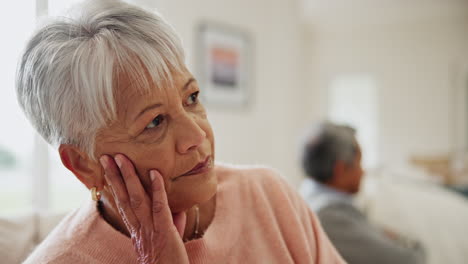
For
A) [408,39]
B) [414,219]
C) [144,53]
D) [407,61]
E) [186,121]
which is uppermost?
[408,39]

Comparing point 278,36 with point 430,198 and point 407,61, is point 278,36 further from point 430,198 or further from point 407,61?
point 407,61

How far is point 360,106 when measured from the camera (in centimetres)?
655

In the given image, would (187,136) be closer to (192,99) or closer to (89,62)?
(192,99)

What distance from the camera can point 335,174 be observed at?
5.42 ft

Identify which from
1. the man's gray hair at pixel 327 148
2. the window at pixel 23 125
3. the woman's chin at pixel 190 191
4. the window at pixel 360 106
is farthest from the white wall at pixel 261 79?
the window at pixel 360 106

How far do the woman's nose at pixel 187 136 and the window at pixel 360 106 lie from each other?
5.90m

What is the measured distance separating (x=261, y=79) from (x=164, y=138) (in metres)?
3.15

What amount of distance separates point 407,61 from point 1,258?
6324 mm

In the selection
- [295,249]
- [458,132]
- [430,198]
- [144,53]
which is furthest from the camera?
[458,132]

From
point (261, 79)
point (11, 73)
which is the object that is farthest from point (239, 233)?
point (261, 79)

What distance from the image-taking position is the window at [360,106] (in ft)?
20.9

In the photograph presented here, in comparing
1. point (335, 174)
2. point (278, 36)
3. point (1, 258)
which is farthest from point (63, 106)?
point (278, 36)

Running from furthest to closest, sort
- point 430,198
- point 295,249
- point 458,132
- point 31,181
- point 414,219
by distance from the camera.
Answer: point 458,132 → point 31,181 → point 430,198 → point 414,219 → point 295,249

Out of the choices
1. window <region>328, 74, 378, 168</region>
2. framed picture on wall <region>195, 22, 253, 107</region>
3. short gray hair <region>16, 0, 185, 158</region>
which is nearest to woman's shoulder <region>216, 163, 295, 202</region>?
short gray hair <region>16, 0, 185, 158</region>
